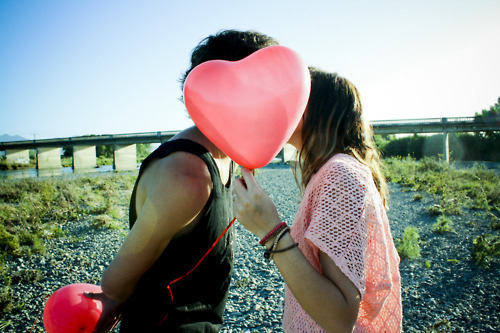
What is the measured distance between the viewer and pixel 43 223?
25.4ft

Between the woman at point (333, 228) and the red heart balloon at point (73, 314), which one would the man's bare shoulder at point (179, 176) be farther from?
the red heart balloon at point (73, 314)

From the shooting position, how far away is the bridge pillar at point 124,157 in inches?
1596

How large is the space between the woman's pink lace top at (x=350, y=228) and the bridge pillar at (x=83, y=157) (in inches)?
1815

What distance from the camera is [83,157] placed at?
42625 millimetres

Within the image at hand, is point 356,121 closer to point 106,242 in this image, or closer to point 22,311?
point 22,311

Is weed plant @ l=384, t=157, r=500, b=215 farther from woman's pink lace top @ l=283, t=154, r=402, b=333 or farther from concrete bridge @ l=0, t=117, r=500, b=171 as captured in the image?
concrete bridge @ l=0, t=117, r=500, b=171

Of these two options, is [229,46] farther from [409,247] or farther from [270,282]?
[409,247]

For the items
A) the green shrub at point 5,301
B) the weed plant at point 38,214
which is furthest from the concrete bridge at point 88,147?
the green shrub at point 5,301

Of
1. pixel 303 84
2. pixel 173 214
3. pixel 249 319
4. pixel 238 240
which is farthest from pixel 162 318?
pixel 238 240

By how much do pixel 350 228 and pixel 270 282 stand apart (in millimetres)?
4034

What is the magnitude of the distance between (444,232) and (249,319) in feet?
18.9

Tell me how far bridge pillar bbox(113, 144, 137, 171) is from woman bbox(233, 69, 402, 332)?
4325 centimetres

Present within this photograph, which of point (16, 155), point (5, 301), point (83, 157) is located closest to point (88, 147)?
point (83, 157)

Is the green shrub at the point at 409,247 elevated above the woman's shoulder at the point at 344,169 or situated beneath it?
situated beneath
